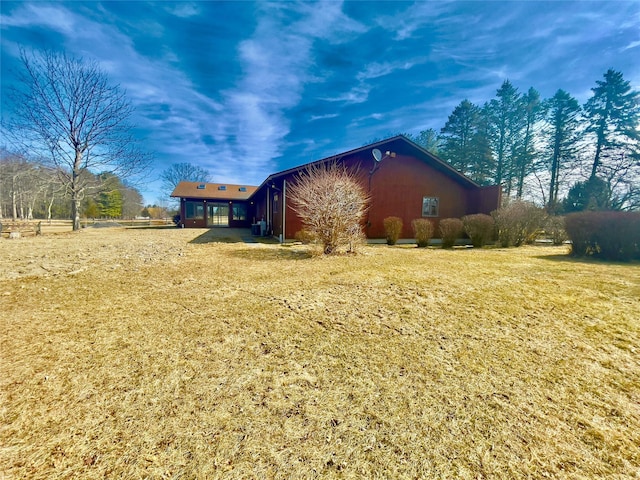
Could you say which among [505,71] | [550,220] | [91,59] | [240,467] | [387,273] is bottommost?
[240,467]

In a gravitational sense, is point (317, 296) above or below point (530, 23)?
below

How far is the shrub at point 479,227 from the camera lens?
34.0ft

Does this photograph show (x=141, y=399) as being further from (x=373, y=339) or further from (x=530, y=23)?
(x=530, y=23)

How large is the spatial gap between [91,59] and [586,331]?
2434cm

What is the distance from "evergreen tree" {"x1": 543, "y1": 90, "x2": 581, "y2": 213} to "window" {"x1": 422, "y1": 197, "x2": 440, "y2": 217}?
15680mm

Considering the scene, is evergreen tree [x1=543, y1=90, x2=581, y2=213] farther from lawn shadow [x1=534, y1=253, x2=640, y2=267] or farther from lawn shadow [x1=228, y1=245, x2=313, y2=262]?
lawn shadow [x1=228, y1=245, x2=313, y2=262]

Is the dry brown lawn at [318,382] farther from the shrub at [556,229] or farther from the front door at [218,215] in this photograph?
the front door at [218,215]

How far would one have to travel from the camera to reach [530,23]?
7.28m

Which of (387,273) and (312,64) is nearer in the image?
(387,273)

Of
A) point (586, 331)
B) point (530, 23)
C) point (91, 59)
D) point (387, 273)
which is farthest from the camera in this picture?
point (91, 59)

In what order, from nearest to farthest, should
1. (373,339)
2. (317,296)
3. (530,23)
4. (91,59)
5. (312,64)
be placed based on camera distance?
(373,339)
(317,296)
(530,23)
(312,64)
(91,59)

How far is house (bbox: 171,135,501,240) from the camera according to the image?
11.3 meters

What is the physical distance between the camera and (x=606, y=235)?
754cm

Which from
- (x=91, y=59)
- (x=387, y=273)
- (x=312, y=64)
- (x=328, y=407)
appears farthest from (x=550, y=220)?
(x=91, y=59)
